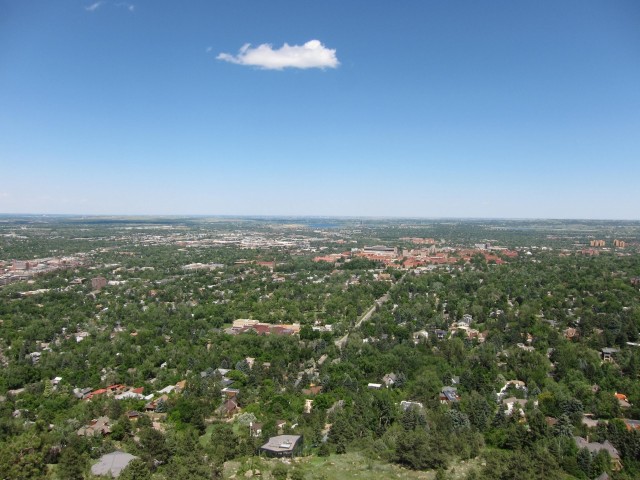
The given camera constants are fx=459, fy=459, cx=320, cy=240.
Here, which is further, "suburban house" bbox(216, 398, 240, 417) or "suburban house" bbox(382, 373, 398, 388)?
"suburban house" bbox(382, 373, 398, 388)

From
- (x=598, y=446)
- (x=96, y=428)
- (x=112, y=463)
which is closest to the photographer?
(x=112, y=463)

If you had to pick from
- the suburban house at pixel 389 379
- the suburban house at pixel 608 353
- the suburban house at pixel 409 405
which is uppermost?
the suburban house at pixel 608 353

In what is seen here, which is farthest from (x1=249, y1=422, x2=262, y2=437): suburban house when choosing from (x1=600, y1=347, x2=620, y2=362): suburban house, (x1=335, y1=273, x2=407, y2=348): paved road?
(x1=600, y1=347, x2=620, y2=362): suburban house

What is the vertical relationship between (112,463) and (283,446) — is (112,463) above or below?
above

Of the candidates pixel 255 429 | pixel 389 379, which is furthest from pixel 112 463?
pixel 389 379

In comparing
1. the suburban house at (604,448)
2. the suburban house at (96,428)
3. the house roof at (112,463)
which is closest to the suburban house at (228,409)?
the suburban house at (96,428)

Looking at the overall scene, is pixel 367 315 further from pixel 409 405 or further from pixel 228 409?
pixel 228 409

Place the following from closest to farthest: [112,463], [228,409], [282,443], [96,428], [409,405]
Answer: [112,463]
[282,443]
[96,428]
[409,405]
[228,409]

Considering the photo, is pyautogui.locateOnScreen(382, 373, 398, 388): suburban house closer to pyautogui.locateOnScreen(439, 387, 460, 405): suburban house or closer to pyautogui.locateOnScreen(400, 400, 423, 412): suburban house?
pyautogui.locateOnScreen(400, 400, 423, 412): suburban house

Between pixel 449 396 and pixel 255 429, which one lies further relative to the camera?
pixel 449 396

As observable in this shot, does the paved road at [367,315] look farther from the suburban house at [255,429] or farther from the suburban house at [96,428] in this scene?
the suburban house at [96,428]
